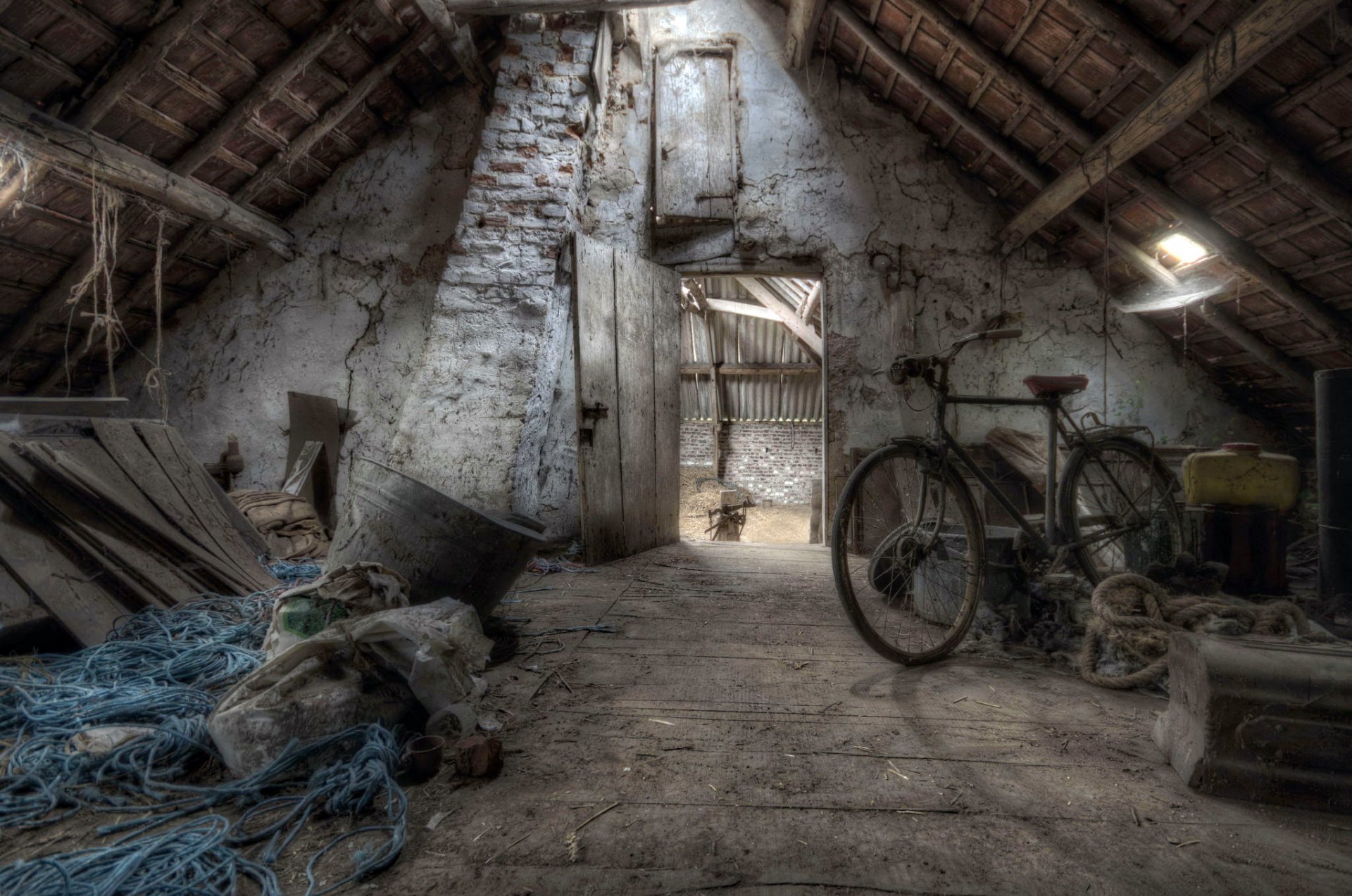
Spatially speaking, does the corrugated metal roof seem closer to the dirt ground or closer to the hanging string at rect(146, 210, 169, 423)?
the dirt ground

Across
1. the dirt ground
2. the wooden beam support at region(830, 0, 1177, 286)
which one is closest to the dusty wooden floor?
the wooden beam support at region(830, 0, 1177, 286)

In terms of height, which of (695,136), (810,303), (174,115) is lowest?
(810,303)

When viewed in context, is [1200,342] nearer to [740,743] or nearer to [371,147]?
[740,743]

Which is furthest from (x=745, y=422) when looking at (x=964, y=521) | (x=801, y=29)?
(x=964, y=521)

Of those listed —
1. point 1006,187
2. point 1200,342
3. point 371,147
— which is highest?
point 371,147

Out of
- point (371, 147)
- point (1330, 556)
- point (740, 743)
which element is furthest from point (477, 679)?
point (371, 147)

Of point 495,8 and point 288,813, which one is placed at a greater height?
point 495,8

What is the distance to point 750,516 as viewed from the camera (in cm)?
1021

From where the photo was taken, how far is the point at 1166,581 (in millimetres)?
2555

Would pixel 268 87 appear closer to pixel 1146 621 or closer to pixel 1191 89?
pixel 1191 89

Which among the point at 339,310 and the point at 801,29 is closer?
the point at 801,29

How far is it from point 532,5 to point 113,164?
2309mm

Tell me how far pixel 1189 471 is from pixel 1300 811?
2.12 m

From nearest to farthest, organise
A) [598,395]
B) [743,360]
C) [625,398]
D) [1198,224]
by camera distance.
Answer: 1. [1198,224]
2. [598,395]
3. [625,398]
4. [743,360]
